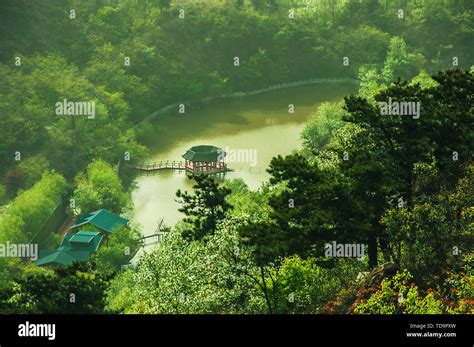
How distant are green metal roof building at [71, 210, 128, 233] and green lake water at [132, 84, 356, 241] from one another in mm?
2444

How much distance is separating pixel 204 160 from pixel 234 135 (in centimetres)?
850

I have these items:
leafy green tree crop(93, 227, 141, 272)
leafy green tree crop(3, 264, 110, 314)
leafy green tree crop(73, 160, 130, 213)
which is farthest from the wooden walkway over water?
leafy green tree crop(3, 264, 110, 314)

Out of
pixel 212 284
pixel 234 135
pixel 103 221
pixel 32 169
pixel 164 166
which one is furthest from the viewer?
pixel 234 135

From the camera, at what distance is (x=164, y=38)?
288 ft

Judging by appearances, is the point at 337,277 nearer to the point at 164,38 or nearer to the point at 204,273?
the point at 204,273

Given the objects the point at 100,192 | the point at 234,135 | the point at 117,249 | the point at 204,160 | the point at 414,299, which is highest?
the point at 234,135

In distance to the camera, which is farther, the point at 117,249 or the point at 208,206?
the point at 117,249

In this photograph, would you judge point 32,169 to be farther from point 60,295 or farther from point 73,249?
point 60,295

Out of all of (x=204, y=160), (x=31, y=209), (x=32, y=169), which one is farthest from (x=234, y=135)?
(x=31, y=209)

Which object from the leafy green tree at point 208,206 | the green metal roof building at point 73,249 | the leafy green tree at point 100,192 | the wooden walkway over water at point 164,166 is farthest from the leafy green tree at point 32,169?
the leafy green tree at point 208,206

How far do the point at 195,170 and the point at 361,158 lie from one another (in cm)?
3505

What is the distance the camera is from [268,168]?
228 feet

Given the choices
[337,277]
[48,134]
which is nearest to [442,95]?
[337,277]

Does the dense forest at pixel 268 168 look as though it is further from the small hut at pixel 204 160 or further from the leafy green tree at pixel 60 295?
the small hut at pixel 204 160
